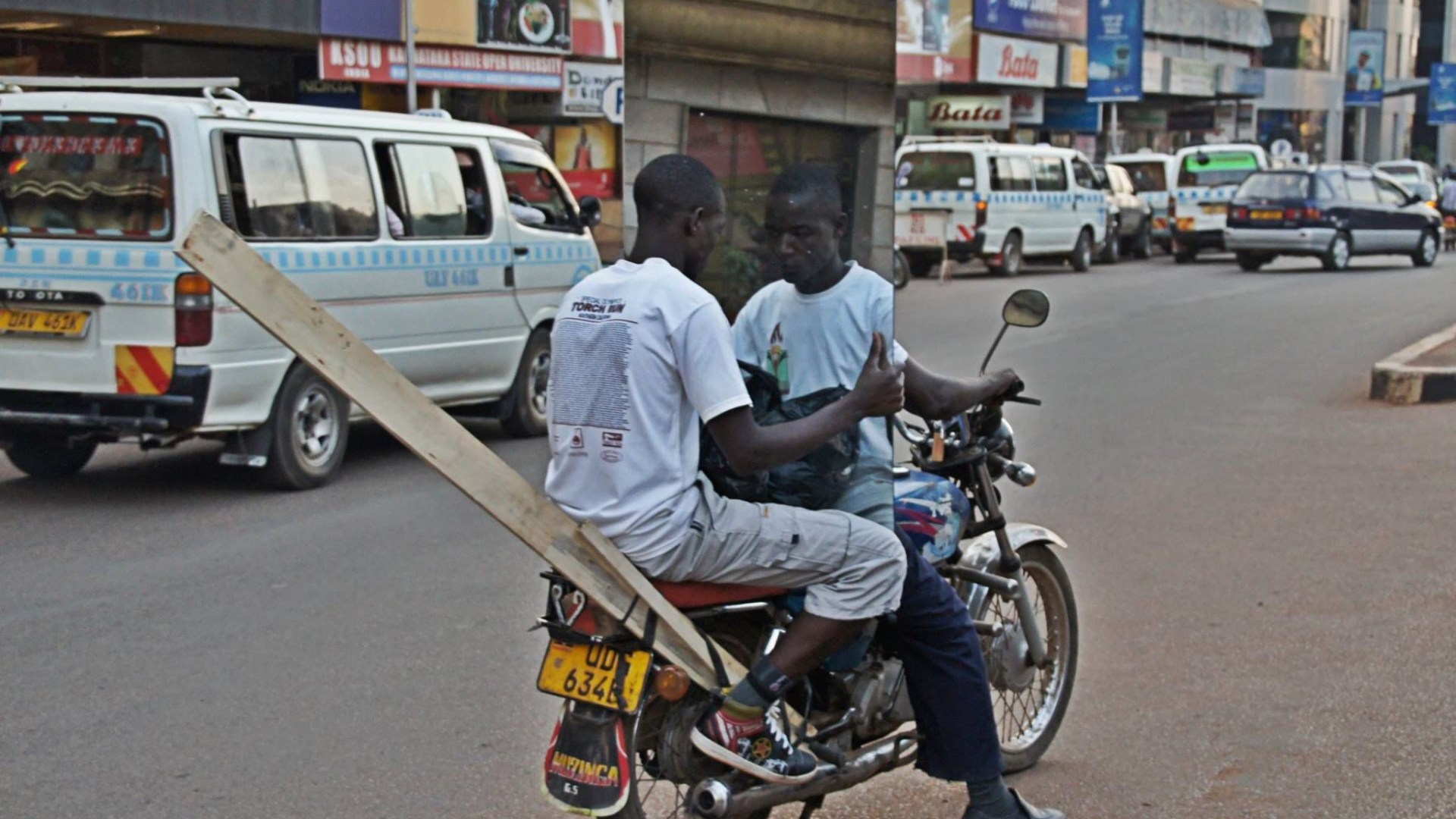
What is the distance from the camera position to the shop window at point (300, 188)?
28.8ft

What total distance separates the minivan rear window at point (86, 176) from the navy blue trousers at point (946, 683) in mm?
5521

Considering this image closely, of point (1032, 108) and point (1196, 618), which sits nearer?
point (1196, 618)

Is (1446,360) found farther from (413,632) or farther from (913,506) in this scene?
(913,506)

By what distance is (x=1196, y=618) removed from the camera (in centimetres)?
656

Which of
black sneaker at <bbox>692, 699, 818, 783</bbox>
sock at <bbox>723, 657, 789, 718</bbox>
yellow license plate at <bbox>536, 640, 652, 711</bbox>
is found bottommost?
black sneaker at <bbox>692, 699, 818, 783</bbox>

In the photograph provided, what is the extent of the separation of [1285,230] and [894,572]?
84.3ft

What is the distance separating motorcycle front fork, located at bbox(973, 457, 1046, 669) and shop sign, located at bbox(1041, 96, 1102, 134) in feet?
133

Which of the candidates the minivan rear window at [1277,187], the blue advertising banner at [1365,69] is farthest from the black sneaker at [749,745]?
the blue advertising banner at [1365,69]

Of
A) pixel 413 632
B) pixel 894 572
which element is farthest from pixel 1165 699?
pixel 413 632

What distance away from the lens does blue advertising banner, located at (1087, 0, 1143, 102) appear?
141 feet

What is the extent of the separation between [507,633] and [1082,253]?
23.8 metres

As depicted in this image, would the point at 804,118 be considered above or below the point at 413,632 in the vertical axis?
above

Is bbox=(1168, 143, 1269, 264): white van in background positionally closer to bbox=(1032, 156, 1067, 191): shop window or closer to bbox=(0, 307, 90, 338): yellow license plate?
bbox=(1032, 156, 1067, 191): shop window

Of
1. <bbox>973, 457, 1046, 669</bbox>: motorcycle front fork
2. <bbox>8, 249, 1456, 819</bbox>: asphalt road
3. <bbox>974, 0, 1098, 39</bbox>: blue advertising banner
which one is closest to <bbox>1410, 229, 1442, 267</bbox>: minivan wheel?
<bbox>974, 0, 1098, 39</bbox>: blue advertising banner
